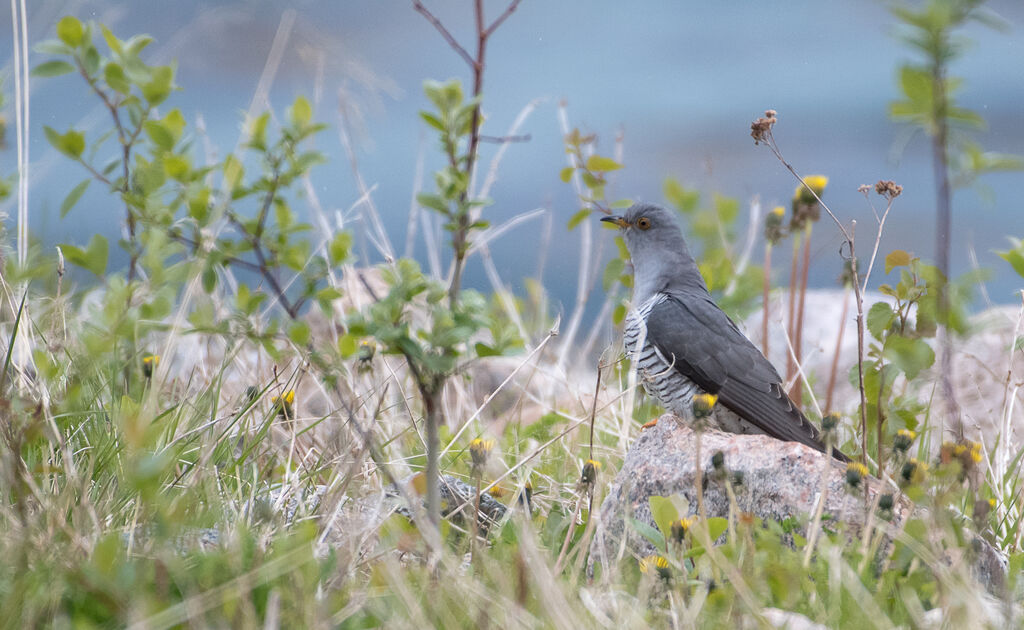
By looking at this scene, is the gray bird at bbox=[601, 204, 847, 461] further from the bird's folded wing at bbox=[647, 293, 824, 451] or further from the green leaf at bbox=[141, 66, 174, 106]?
the green leaf at bbox=[141, 66, 174, 106]

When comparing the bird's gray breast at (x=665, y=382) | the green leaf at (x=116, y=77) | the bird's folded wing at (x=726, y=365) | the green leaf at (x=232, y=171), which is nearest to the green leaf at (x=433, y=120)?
the green leaf at (x=232, y=171)

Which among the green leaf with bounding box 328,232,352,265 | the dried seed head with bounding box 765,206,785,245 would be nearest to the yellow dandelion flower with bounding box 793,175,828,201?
the dried seed head with bounding box 765,206,785,245

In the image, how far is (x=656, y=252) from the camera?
4707 millimetres

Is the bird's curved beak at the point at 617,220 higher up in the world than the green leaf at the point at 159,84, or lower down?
lower down

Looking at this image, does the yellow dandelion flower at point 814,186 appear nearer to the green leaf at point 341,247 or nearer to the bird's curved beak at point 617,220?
the bird's curved beak at point 617,220

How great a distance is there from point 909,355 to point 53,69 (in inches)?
123

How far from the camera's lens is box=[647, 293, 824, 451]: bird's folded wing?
3.96 meters

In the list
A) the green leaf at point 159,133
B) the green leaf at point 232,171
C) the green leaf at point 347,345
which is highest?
the green leaf at point 159,133

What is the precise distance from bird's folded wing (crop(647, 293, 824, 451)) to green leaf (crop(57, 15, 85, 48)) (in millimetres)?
2535

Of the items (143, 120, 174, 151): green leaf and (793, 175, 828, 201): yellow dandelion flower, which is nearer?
(143, 120, 174, 151): green leaf

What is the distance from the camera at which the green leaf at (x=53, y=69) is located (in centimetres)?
339

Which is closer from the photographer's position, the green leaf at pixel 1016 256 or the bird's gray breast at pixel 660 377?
the green leaf at pixel 1016 256

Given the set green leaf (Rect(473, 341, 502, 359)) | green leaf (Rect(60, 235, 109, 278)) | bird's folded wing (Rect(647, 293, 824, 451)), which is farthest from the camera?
bird's folded wing (Rect(647, 293, 824, 451))

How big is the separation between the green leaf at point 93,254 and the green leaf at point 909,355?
2.50 meters
